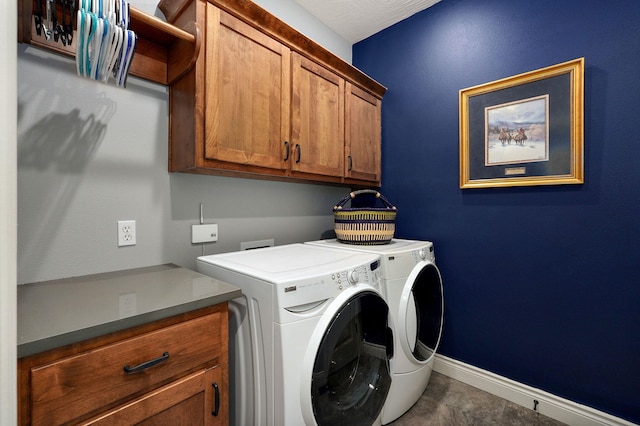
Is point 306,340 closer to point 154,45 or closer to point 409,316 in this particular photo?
point 409,316

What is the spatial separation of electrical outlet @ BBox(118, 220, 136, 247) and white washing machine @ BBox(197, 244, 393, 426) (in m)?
0.32

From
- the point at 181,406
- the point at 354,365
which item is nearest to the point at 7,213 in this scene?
the point at 181,406

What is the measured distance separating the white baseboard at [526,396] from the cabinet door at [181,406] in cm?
164

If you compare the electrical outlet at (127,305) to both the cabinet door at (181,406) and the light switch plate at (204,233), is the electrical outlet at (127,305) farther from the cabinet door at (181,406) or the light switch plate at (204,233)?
the light switch plate at (204,233)

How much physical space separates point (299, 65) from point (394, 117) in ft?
3.11

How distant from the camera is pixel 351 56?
2.57m

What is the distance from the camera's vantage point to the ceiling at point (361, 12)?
2035 millimetres

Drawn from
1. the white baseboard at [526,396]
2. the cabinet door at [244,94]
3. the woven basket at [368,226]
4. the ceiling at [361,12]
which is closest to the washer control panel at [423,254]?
the woven basket at [368,226]

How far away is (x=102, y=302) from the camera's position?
0.90 meters

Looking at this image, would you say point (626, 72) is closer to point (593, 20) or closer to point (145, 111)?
point (593, 20)

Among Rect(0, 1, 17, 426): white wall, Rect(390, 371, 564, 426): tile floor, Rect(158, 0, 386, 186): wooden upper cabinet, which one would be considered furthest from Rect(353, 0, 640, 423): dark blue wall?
Rect(0, 1, 17, 426): white wall

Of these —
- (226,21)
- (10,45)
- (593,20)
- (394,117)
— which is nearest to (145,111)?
(226,21)

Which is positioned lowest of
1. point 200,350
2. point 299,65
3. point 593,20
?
point 200,350

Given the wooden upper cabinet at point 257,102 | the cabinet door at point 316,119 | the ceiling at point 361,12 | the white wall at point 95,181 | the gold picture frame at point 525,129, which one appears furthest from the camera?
the ceiling at point 361,12
